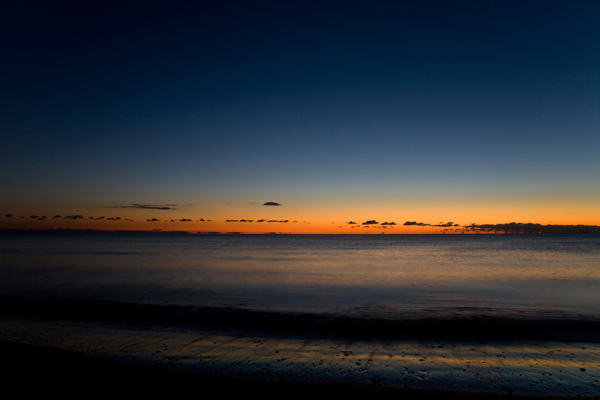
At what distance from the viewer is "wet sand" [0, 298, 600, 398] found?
713cm

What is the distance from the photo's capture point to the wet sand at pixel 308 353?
7.13 m

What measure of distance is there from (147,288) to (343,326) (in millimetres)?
16961

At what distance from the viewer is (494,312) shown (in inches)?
650

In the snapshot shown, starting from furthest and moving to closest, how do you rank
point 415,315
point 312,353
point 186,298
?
point 186,298 → point 415,315 → point 312,353

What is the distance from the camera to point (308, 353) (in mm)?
9555

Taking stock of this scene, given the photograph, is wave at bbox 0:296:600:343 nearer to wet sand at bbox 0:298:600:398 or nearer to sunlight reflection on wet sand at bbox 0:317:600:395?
wet sand at bbox 0:298:600:398

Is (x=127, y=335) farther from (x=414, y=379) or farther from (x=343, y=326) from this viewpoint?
(x=414, y=379)

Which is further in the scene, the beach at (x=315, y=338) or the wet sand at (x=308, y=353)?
the beach at (x=315, y=338)

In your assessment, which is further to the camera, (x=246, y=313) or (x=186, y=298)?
(x=186, y=298)

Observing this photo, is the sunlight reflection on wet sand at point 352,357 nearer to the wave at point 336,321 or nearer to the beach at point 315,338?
the beach at point 315,338

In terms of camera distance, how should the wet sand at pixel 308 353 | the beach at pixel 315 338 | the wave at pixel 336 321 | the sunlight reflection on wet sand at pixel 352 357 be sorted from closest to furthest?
the wet sand at pixel 308 353
the beach at pixel 315 338
the sunlight reflection on wet sand at pixel 352 357
the wave at pixel 336 321

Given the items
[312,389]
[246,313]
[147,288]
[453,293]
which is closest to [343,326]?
[246,313]

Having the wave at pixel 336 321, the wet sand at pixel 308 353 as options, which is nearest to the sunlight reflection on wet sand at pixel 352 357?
the wet sand at pixel 308 353

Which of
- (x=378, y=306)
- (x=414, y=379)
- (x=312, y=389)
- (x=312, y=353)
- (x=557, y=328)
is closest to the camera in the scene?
(x=312, y=389)
